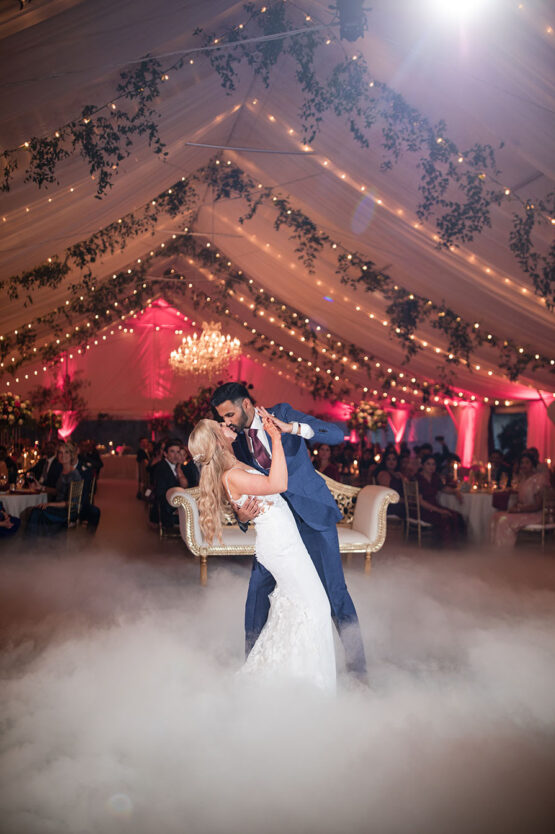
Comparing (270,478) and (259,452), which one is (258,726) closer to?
(270,478)

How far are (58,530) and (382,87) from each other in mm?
5936

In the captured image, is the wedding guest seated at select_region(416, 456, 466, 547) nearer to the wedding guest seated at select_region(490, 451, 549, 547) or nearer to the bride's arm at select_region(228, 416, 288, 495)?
the wedding guest seated at select_region(490, 451, 549, 547)

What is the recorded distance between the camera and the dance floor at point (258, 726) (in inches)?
92.7

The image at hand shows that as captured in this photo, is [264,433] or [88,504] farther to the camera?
[88,504]

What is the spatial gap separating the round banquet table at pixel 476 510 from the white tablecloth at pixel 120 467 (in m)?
12.2

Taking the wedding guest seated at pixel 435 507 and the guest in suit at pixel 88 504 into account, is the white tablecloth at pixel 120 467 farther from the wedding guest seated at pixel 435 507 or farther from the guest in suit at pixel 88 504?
the wedding guest seated at pixel 435 507

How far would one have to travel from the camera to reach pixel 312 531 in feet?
12.0

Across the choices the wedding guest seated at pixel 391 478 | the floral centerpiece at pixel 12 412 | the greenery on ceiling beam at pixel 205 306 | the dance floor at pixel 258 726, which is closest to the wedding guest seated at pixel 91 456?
the greenery on ceiling beam at pixel 205 306

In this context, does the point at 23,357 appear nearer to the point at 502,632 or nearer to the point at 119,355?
the point at 119,355

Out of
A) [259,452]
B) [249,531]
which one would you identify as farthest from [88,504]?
[259,452]

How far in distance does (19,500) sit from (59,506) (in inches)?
22.3

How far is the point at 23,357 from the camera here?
12.5 metres

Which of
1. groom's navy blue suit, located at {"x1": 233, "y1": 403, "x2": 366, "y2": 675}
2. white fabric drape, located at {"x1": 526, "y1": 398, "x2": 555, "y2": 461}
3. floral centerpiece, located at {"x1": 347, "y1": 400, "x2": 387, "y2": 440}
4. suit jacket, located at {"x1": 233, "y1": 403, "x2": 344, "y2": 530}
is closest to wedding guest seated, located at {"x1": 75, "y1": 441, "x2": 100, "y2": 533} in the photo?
groom's navy blue suit, located at {"x1": 233, "y1": 403, "x2": 366, "y2": 675}

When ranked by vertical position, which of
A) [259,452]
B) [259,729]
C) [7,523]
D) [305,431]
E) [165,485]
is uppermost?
[305,431]
